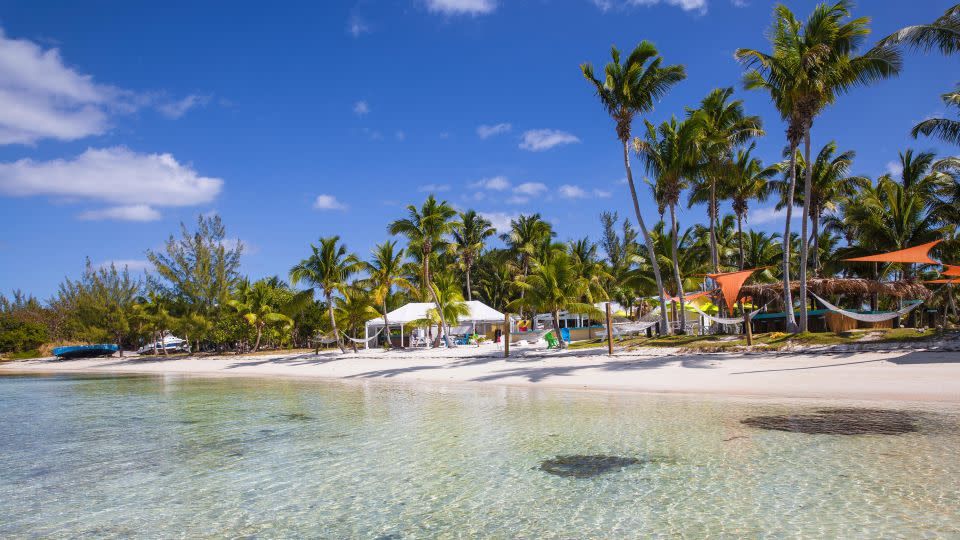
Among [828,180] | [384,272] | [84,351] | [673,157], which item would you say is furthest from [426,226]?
[84,351]

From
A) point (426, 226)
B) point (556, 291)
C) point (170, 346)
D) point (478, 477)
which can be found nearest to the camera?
point (478, 477)

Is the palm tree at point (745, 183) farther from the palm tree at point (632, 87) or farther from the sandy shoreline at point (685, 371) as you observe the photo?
the sandy shoreline at point (685, 371)

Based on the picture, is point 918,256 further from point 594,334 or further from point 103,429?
point 103,429

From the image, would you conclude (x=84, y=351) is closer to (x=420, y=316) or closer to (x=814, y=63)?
(x=420, y=316)

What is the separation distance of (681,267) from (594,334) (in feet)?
25.2

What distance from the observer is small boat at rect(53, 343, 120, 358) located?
37.1 m

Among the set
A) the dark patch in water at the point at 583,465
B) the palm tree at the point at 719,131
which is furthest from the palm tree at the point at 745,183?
the dark patch in water at the point at 583,465

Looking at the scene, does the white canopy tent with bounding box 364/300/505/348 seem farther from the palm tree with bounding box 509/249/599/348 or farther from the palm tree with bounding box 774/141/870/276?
the palm tree with bounding box 774/141/870/276

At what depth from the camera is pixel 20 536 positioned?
478cm

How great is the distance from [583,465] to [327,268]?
73.7 feet

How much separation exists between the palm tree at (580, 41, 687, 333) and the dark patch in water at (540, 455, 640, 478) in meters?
13.3

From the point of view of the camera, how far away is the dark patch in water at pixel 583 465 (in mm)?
6309

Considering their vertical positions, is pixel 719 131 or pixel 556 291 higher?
pixel 719 131

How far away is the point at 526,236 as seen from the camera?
134 feet
